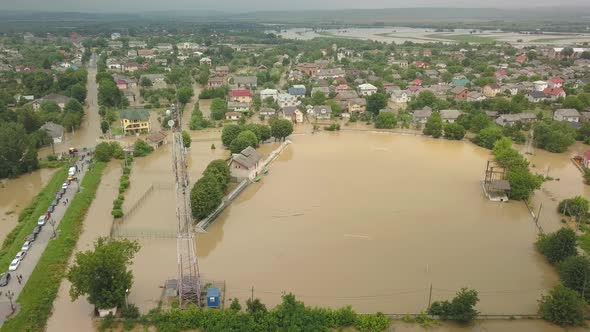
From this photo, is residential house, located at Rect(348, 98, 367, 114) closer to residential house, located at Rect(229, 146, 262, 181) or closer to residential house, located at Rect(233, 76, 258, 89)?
residential house, located at Rect(233, 76, 258, 89)

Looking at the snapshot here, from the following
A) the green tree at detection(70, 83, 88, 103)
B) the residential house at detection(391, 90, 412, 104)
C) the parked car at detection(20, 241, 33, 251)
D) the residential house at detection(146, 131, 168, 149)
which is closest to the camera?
the parked car at detection(20, 241, 33, 251)

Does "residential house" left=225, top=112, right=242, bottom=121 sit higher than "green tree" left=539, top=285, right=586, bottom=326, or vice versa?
"residential house" left=225, top=112, right=242, bottom=121

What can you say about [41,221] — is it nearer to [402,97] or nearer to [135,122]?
[135,122]

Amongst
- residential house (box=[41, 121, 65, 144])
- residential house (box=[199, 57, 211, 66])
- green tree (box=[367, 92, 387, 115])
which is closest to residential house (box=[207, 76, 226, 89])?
residential house (box=[199, 57, 211, 66])

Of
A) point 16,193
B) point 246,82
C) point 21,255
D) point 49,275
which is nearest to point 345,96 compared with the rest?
point 246,82

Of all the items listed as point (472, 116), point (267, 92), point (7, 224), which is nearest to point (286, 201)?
point (7, 224)

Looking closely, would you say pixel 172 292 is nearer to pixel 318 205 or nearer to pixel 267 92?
pixel 318 205
